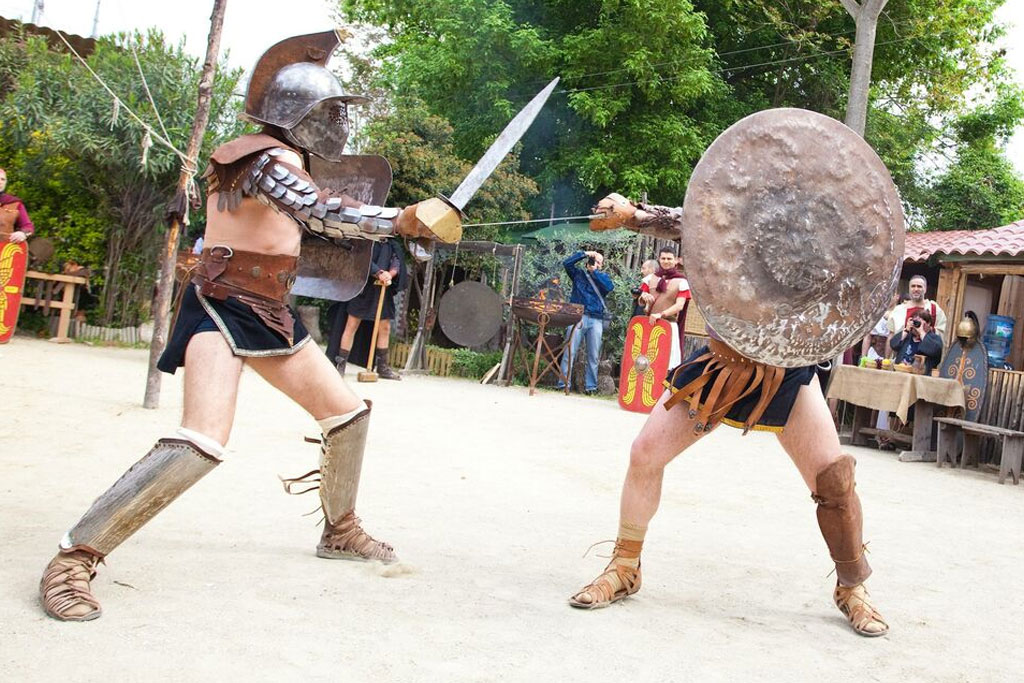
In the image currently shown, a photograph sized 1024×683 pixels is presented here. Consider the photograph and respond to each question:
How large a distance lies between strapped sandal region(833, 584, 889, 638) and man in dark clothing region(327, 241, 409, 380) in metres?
6.93

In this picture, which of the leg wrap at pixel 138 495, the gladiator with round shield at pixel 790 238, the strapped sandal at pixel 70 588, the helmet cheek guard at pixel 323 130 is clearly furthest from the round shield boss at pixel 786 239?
the strapped sandal at pixel 70 588

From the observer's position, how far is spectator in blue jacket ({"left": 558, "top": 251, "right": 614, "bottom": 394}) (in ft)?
36.3

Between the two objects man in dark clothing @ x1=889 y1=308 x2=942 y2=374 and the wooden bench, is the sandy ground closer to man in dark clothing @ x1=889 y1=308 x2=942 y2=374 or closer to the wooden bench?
the wooden bench

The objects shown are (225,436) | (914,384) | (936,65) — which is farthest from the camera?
(936,65)

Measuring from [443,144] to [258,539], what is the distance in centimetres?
1165

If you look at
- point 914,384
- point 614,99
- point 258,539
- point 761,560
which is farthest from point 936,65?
point 258,539

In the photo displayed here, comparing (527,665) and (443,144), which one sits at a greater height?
(443,144)

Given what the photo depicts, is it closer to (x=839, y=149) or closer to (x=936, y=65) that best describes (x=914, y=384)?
(x=839, y=149)

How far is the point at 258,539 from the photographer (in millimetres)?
3572

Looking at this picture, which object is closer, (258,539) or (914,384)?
(258,539)

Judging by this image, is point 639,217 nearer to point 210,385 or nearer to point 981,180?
point 210,385

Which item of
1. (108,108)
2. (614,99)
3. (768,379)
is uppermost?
(614,99)

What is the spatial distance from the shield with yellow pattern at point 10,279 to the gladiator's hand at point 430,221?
7421mm

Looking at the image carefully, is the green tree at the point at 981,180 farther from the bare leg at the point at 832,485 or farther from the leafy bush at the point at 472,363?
the bare leg at the point at 832,485
